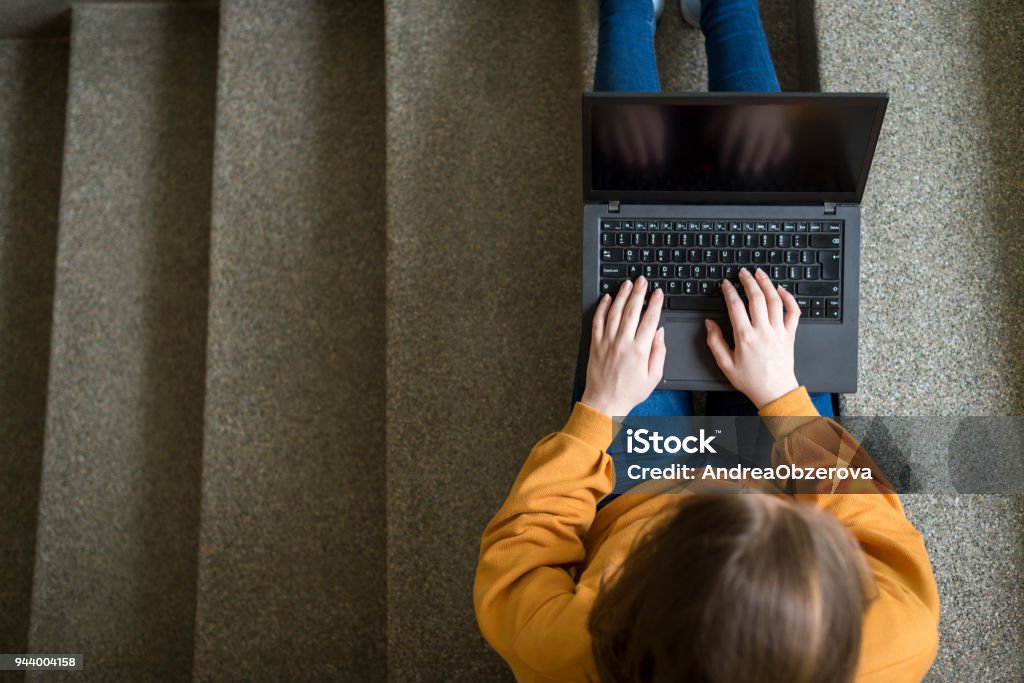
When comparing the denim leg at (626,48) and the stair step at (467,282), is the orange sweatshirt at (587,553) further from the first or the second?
the denim leg at (626,48)

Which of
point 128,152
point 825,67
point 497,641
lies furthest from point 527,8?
point 497,641

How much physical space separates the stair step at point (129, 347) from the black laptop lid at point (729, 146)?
899mm

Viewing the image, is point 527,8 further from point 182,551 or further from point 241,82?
point 182,551

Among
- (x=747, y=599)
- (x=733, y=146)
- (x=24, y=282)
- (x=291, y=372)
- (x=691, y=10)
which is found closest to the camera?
(x=747, y=599)

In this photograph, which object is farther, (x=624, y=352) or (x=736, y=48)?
(x=736, y=48)

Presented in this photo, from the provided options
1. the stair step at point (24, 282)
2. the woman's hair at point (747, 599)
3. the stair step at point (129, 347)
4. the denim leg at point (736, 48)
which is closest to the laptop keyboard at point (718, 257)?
the denim leg at point (736, 48)

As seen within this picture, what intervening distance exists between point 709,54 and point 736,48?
0.05m

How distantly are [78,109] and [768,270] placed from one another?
134 cm

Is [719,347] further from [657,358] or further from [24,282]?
[24,282]

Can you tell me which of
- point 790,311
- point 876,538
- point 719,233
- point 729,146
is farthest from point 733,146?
point 876,538

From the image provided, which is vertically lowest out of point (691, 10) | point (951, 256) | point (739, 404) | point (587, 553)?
point (587, 553)

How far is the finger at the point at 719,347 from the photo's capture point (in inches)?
34.7

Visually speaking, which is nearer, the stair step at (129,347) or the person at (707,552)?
the person at (707,552)

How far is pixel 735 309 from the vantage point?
88 centimetres
